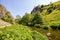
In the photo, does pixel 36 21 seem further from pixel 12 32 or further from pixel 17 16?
pixel 12 32

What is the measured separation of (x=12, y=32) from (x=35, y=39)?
3447 millimetres

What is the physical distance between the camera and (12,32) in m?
15.6

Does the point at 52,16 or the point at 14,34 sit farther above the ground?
the point at 14,34

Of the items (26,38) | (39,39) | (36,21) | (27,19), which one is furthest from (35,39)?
(27,19)

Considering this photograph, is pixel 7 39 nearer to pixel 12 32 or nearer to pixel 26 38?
pixel 12 32

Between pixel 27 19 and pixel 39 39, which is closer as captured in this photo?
pixel 39 39

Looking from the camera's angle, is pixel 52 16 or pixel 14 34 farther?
pixel 52 16

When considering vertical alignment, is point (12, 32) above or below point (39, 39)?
above

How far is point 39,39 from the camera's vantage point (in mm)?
18906

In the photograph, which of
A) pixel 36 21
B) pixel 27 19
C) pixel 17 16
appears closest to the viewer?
pixel 36 21

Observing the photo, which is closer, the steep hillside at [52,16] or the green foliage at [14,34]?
the green foliage at [14,34]

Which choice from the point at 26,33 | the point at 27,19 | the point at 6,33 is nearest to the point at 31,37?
the point at 26,33

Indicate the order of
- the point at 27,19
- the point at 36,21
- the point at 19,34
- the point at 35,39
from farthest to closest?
the point at 27,19 → the point at 36,21 → the point at 35,39 → the point at 19,34

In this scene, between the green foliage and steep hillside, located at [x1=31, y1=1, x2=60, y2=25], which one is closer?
the green foliage
